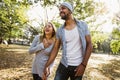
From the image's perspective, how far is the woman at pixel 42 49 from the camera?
4441mm

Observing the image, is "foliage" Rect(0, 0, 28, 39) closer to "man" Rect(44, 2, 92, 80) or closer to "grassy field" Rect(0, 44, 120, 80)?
"grassy field" Rect(0, 44, 120, 80)

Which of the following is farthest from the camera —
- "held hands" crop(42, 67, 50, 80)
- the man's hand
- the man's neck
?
"held hands" crop(42, 67, 50, 80)

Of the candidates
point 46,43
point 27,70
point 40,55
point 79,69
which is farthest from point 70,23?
point 27,70

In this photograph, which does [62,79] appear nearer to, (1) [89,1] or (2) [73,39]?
(2) [73,39]

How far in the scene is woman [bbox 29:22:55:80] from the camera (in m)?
4.44

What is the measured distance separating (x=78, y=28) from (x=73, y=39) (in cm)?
18

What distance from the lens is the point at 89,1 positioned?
17.8 meters

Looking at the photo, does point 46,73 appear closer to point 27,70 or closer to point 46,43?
point 46,43

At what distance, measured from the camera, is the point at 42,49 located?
446 centimetres

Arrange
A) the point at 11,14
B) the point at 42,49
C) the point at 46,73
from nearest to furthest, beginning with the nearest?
the point at 46,73 < the point at 42,49 < the point at 11,14

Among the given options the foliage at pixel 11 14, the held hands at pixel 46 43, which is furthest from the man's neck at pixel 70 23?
the foliage at pixel 11 14

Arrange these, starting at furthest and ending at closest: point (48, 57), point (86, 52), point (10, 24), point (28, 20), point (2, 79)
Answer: point (10, 24) < point (28, 20) < point (2, 79) < point (48, 57) < point (86, 52)

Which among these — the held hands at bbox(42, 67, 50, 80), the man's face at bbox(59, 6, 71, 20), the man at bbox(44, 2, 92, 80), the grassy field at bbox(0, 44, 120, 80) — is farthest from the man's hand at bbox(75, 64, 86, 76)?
the grassy field at bbox(0, 44, 120, 80)

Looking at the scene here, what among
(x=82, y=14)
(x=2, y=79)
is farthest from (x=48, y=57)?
(x=82, y=14)
